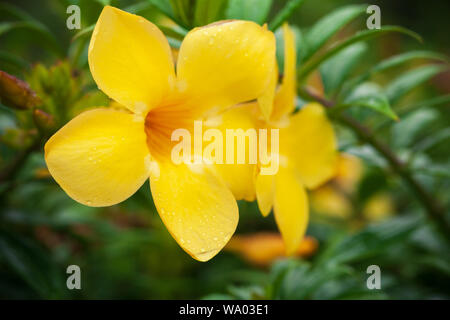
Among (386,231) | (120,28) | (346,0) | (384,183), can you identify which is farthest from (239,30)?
(346,0)

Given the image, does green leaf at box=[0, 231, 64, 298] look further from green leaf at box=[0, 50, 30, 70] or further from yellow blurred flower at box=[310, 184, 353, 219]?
yellow blurred flower at box=[310, 184, 353, 219]

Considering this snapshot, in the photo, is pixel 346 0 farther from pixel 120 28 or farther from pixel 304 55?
pixel 120 28

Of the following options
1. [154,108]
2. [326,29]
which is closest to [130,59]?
[154,108]

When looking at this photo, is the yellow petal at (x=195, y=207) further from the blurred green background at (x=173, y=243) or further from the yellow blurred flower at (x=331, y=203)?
the yellow blurred flower at (x=331, y=203)

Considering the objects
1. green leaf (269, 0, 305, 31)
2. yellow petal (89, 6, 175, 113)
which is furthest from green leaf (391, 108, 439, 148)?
yellow petal (89, 6, 175, 113)

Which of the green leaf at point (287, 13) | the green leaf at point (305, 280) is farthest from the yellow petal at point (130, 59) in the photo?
the green leaf at point (305, 280)
